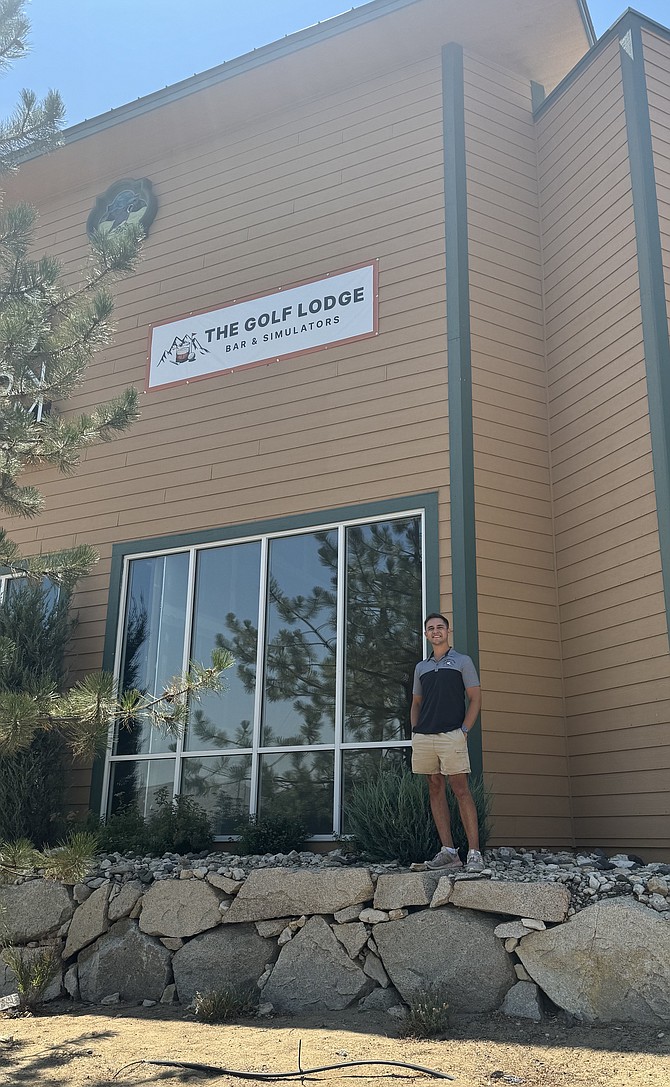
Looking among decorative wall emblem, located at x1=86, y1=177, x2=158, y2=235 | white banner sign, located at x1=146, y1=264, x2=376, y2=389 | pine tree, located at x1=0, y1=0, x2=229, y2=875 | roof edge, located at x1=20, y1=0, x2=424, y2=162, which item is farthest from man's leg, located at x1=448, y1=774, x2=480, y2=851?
decorative wall emblem, located at x1=86, y1=177, x2=158, y2=235

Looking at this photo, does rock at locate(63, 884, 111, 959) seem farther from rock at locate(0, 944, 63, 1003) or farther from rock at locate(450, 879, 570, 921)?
rock at locate(450, 879, 570, 921)

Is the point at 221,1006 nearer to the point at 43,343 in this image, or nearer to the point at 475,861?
the point at 475,861

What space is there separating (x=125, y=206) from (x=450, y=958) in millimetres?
7452

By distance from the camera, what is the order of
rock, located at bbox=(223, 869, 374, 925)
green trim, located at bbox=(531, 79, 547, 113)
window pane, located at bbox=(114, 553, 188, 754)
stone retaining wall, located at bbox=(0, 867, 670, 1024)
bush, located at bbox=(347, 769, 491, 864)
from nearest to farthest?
stone retaining wall, located at bbox=(0, 867, 670, 1024), rock, located at bbox=(223, 869, 374, 925), bush, located at bbox=(347, 769, 491, 864), window pane, located at bbox=(114, 553, 188, 754), green trim, located at bbox=(531, 79, 547, 113)

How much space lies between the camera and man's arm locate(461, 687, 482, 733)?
5.55 metres

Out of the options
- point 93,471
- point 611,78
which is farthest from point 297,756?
point 611,78

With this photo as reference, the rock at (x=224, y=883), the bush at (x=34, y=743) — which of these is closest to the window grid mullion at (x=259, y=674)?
the rock at (x=224, y=883)

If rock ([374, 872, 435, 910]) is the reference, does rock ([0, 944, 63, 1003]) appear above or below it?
below

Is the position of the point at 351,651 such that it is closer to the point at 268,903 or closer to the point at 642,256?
the point at 268,903

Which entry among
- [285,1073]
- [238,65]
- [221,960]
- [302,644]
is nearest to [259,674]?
[302,644]

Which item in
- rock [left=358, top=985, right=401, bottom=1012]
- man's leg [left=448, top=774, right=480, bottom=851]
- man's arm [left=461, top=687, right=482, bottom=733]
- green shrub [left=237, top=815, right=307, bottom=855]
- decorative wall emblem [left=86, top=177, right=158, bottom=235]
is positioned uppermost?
decorative wall emblem [left=86, top=177, right=158, bottom=235]

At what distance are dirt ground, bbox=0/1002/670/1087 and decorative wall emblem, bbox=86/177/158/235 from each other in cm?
694

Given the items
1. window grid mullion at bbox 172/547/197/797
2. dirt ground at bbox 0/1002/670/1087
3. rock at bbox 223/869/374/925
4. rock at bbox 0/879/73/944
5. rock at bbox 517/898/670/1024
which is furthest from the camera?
window grid mullion at bbox 172/547/197/797

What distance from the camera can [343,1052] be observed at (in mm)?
4258
